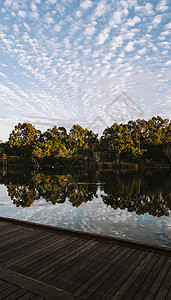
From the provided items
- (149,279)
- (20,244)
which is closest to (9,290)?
(20,244)

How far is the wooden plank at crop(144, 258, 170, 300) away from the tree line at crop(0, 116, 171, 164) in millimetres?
48844

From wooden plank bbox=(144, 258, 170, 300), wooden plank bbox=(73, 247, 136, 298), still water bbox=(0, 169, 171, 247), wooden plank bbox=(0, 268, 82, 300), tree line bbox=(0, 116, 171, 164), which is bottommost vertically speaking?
still water bbox=(0, 169, 171, 247)

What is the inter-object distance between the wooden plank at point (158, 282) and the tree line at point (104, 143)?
48.8 metres

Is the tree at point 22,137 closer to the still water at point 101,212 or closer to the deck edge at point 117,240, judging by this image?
the still water at point 101,212

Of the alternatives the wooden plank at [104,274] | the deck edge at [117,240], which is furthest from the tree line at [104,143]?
the wooden plank at [104,274]

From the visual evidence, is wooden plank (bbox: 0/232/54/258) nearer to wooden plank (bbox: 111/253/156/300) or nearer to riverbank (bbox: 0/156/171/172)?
wooden plank (bbox: 111/253/156/300)

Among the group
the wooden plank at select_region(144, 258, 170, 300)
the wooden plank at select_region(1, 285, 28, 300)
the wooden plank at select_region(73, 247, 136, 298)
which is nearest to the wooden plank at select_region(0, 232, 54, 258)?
the wooden plank at select_region(1, 285, 28, 300)

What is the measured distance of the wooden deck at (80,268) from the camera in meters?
3.80

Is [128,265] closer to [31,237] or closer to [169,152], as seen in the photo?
[31,237]

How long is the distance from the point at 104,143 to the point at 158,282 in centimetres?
5462

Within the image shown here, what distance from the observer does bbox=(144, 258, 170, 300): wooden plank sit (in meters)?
3.75

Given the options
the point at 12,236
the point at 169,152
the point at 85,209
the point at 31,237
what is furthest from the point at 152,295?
the point at 169,152

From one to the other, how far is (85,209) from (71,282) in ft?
27.5

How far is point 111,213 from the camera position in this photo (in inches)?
456
